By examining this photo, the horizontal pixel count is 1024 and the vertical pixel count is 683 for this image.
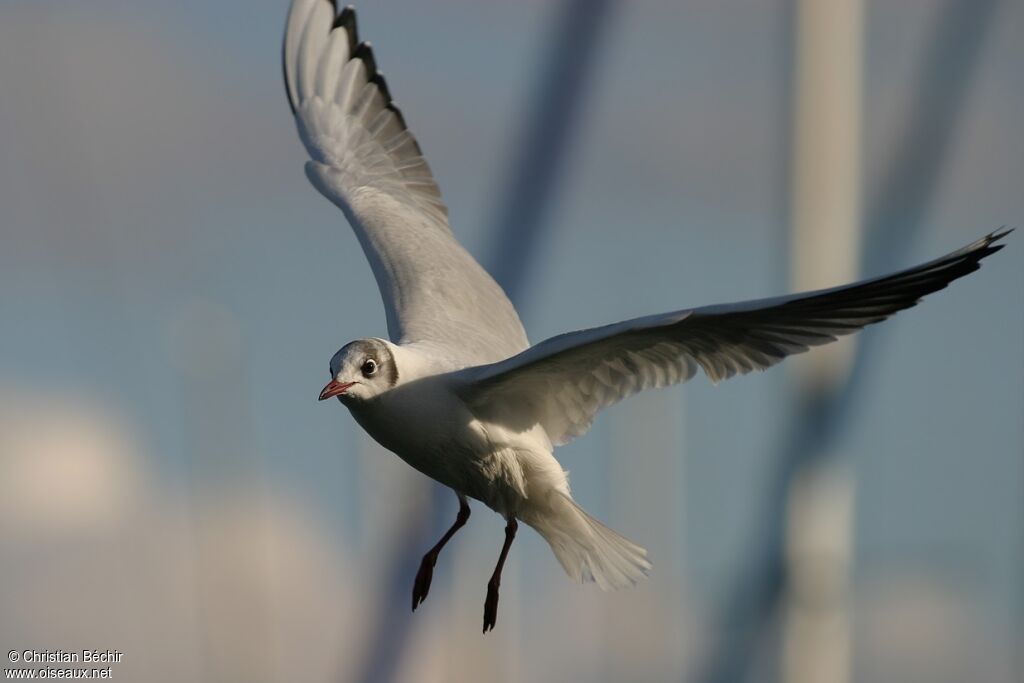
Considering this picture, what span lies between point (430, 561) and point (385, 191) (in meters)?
1.83

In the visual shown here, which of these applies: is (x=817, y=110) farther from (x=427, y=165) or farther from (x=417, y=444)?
(x=417, y=444)

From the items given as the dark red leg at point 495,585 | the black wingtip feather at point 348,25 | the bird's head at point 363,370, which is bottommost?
the dark red leg at point 495,585

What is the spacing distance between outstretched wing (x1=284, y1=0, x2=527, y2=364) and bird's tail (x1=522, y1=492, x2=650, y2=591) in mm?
593

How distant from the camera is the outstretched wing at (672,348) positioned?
17.2 ft

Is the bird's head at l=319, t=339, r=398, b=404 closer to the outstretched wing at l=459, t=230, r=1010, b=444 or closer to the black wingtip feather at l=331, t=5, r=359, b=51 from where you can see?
the outstretched wing at l=459, t=230, r=1010, b=444

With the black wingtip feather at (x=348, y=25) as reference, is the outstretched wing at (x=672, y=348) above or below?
below

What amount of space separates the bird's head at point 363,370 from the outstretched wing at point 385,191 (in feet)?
1.76

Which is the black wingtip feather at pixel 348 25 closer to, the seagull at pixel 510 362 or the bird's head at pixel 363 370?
the seagull at pixel 510 362

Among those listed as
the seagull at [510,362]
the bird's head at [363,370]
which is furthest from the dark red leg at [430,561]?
the bird's head at [363,370]

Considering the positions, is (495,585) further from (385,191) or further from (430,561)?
(385,191)

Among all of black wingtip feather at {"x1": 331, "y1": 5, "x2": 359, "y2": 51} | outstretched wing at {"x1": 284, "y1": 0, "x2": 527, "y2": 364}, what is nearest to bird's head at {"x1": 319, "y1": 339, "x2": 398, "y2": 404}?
outstretched wing at {"x1": 284, "y1": 0, "x2": 527, "y2": 364}

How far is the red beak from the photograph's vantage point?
18.6 feet

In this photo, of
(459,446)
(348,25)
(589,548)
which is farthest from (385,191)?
(459,446)

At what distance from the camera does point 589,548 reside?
6.43m
